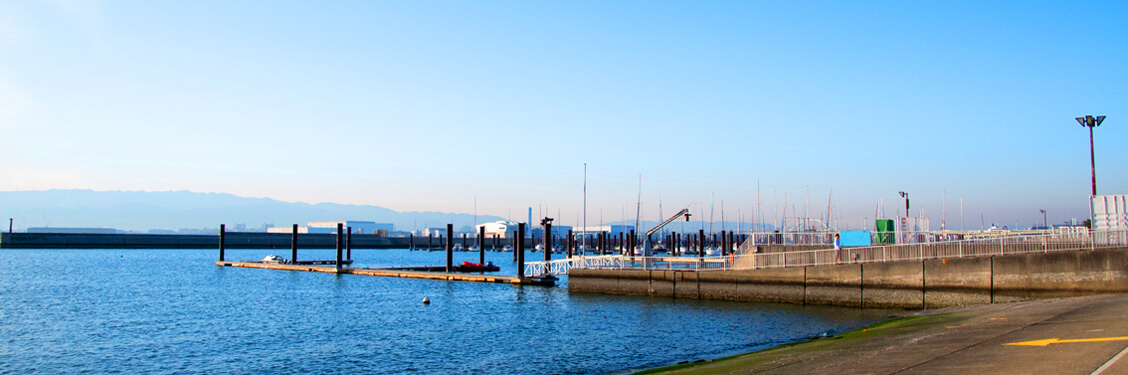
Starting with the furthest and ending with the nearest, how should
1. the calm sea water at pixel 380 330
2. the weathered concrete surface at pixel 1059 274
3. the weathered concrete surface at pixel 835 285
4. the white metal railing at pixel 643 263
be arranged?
the white metal railing at pixel 643 263, the weathered concrete surface at pixel 835 285, the weathered concrete surface at pixel 1059 274, the calm sea water at pixel 380 330

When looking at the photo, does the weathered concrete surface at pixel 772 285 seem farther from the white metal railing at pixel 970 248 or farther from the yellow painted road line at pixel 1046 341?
the yellow painted road line at pixel 1046 341

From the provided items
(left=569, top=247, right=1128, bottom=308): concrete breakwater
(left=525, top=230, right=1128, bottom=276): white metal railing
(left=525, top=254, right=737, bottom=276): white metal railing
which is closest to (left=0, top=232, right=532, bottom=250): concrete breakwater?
(left=525, top=254, right=737, bottom=276): white metal railing

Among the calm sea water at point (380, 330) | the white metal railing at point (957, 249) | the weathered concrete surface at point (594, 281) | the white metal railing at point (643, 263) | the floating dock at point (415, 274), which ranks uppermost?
the white metal railing at point (957, 249)

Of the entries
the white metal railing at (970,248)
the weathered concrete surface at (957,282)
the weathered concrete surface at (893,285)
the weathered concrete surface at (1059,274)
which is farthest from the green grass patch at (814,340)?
the white metal railing at (970,248)

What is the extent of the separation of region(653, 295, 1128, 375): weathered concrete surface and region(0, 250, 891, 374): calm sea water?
393 centimetres

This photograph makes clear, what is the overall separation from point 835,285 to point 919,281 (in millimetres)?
3983

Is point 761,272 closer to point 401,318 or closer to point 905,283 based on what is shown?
point 905,283

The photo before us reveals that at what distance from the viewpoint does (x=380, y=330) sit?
32.9 meters

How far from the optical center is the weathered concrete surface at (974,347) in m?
14.0

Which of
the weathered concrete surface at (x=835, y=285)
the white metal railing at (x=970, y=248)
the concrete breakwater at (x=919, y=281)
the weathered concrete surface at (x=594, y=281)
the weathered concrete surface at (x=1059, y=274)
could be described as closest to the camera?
the weathered concrete surface at (x=1059, y=274)

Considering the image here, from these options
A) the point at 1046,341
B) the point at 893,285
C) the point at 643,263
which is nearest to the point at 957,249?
the point at 893,285

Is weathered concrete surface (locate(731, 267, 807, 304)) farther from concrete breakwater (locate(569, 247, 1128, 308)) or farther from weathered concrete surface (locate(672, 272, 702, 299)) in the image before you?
weathered concrete surface (locate(672, 272, 702, 299))

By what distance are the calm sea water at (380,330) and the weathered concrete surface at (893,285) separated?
101cm

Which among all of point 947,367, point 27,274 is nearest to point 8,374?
point 947,367
